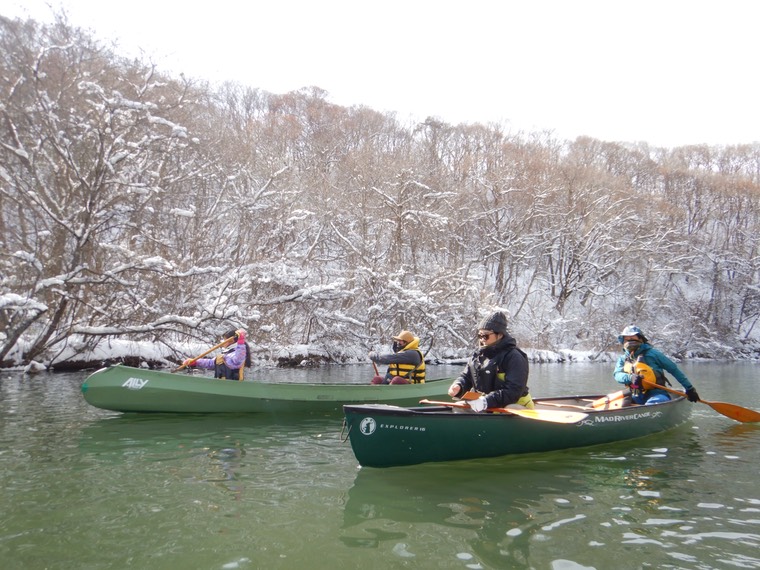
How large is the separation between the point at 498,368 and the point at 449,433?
1053 millimetres

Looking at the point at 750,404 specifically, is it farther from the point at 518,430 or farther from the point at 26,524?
the point at 26,524

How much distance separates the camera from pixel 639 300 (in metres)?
33.8

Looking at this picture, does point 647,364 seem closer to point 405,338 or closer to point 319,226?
point 405,338

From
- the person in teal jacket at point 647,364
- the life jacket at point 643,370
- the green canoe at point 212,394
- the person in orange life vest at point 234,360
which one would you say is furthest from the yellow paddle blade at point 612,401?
the person in orange life vest at point 234,360

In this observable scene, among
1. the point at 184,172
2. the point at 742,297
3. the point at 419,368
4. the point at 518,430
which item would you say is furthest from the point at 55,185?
the point at 742,297

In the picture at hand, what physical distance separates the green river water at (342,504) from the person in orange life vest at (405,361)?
2154mm

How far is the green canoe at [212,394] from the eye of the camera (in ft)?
31.4

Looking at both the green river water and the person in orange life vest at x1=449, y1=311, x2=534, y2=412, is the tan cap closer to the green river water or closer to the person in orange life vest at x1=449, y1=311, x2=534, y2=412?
the green river water

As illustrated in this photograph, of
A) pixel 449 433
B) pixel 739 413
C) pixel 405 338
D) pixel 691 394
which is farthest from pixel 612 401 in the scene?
pixel 449 433

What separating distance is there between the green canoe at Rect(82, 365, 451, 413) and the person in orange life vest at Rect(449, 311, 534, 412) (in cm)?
336

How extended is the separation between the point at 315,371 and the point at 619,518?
50.3 feet

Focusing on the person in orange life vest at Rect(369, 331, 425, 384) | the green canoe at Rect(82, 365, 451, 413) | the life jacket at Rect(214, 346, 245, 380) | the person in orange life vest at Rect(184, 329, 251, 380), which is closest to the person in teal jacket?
the person in orange life vest at Rect(369, 331, 425, 384)

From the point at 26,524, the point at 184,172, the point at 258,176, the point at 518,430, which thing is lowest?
the point at 26,524

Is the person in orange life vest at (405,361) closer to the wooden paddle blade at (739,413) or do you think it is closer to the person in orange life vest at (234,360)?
the person in orange life vest at (234,360)
